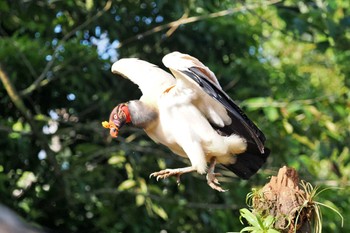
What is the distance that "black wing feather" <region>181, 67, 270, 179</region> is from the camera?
361cm

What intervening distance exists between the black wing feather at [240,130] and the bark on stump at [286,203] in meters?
0.36

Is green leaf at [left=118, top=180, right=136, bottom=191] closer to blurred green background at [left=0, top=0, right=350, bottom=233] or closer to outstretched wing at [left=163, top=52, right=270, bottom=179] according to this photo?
blurred green background at [left=0, top=0, right=350, bottom=233]

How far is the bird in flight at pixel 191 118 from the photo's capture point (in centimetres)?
361

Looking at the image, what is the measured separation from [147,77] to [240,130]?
499 mm

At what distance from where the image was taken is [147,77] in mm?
3867

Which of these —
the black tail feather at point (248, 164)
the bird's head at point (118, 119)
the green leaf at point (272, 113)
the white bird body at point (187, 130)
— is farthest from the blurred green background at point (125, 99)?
the bird's head at point (118, 119)

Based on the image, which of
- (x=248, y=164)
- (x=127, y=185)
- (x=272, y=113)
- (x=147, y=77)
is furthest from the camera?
(x=127, y=185)

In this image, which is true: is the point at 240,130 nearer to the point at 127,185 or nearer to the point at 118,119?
the point at 118,119

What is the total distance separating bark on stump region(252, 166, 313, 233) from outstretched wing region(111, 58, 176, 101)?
0.72 meters

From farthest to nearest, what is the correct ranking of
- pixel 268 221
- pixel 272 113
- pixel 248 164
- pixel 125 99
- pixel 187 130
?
pixel 125 99
pixel 272 113
pixel 248 164
pixel 187 130
pixel 268 221

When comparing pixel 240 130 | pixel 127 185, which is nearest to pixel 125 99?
pixel 127 185

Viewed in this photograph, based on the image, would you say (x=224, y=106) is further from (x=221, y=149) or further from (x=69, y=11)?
(x=69, y=11)

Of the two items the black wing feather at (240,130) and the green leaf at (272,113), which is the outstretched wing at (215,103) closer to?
the black wing feather at (240,130)

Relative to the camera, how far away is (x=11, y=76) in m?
6.91
